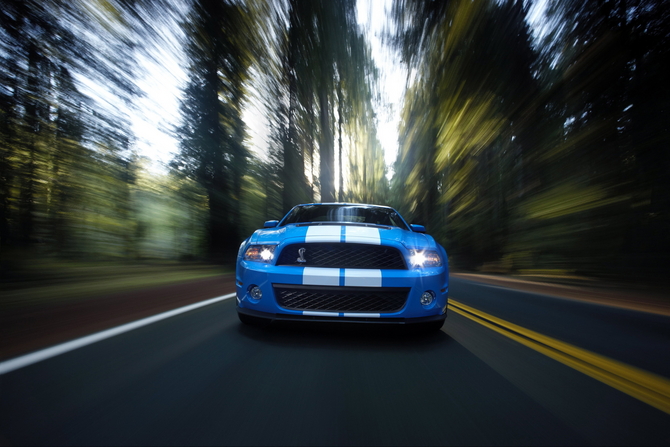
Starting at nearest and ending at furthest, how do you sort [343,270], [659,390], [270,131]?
[659,390] < [343,270] < [270,131]

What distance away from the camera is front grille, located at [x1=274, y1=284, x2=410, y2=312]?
273 centimetres

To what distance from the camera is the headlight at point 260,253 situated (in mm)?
3004

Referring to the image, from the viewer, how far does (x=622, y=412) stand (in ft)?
5.73

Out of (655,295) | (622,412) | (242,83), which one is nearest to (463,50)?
(242,83)

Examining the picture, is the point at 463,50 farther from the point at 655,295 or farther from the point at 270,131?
the point at 655,295

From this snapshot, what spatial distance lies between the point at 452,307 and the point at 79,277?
6.60 m

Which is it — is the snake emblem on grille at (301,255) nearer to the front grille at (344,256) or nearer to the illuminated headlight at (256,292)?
the front grille at (344,256)

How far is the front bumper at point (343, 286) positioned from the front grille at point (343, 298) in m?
0.02

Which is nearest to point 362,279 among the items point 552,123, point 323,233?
point 323,233

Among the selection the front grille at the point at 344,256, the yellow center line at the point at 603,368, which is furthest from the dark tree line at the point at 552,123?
the front grille at the point at 344,256

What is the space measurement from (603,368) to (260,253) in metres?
2.54

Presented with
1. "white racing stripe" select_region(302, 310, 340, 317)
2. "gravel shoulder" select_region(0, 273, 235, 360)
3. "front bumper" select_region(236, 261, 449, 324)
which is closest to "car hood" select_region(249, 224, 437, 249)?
"front bumper" select_region(236, 261, 449, 324)

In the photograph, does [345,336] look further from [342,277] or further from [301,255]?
[301,255]

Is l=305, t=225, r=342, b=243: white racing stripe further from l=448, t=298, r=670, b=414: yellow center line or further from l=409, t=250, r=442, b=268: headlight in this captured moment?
A: l=448, t=298, r=670, b=414: yellow center line
